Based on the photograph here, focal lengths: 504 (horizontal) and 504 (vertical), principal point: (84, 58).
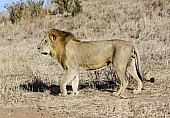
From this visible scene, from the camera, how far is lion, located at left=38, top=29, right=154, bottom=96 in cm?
1097

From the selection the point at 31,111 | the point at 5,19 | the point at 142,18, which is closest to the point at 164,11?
the point at 142,18

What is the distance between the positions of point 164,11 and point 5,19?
1021 cm

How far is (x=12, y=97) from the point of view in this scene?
11.1 metres

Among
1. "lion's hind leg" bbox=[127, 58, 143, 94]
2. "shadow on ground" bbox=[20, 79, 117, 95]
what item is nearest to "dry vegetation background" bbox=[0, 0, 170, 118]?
"shadow on ground" bbox=[20, 79, 117, 95]

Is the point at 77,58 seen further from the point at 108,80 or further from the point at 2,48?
the point at 2,48

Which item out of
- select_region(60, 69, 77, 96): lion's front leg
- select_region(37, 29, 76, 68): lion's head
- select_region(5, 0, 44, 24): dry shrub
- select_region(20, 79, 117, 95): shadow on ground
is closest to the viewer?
select_region(60, 69, 77, 96): lion's front leg

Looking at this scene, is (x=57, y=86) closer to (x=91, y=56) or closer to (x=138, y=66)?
(x=91, y=56)

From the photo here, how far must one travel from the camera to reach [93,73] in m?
13.6

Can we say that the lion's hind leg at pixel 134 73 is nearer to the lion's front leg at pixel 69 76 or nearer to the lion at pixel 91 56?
the lion at pixel 91 56

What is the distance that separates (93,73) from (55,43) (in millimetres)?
2277

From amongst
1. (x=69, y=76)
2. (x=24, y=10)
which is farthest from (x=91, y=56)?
(x=24, y=10)

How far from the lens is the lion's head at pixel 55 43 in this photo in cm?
1158

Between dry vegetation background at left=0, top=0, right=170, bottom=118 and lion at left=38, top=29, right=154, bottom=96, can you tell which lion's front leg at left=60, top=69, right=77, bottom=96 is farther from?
dry vegetation background at left=0, top=0, right=170, bottom=118

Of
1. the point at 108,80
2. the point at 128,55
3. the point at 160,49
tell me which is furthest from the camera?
the point at 160,49
